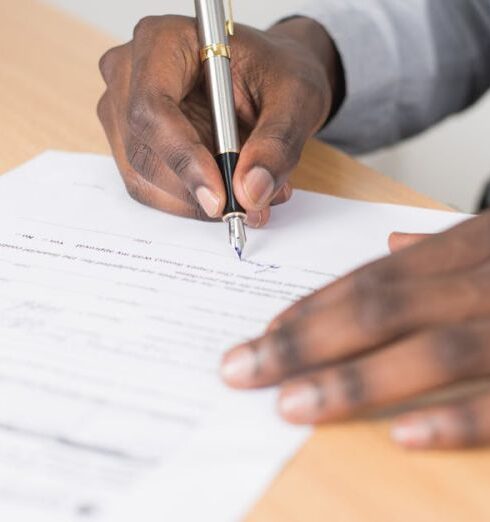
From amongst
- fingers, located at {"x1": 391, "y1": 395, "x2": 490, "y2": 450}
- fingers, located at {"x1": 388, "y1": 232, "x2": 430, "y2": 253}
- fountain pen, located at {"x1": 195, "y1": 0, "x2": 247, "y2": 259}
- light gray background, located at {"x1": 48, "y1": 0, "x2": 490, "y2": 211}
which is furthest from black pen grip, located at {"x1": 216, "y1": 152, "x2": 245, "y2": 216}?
light gray background, located at {"x1": 48, "y1": 0, "x2": 490, "y2": 211}

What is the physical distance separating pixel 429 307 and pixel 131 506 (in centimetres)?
16

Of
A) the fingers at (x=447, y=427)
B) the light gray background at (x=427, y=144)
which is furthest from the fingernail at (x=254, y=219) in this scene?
the light gray background at (x=427, y=144)

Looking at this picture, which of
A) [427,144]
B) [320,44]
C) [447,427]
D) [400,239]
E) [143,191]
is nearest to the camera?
[447,427]

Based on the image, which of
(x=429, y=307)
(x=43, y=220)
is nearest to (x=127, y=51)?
(x=43, y=220)

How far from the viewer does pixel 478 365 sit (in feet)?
1.16

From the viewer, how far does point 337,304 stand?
1.21 ft

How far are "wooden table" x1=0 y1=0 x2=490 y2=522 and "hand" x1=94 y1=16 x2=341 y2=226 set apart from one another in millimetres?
60

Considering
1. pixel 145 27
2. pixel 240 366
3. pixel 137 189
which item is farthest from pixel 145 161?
pixel 240 366

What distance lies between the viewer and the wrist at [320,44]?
73cm

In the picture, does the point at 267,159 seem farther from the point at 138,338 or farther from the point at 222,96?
the point at 138,338

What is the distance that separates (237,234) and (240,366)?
0.50 ft

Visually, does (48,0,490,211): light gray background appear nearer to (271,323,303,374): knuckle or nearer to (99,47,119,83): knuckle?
(99,47,119,83): knuckle

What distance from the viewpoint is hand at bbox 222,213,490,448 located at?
34 cm

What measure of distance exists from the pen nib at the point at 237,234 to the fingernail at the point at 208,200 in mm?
13
